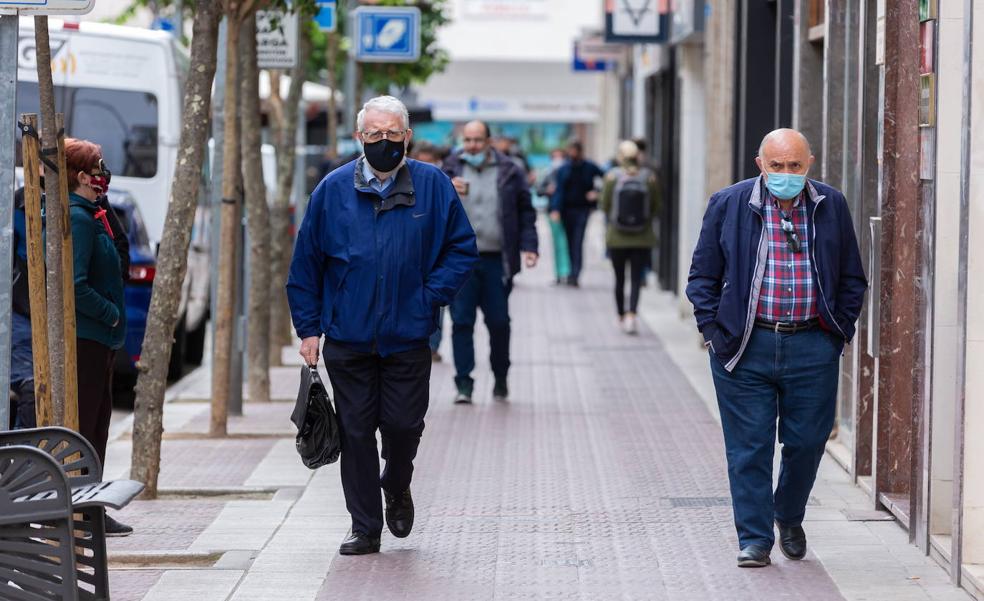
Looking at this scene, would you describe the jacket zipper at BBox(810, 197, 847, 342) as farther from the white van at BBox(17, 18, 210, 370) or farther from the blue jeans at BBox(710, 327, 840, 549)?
the white van at BBox(17, 18, 210, 370)

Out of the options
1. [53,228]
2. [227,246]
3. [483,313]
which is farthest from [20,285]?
[483,313]

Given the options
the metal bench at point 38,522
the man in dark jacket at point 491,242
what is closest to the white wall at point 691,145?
the man in dark jacket at point 491,242

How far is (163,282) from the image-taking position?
8.64m

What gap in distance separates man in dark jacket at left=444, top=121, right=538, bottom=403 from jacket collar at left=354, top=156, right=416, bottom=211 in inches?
190

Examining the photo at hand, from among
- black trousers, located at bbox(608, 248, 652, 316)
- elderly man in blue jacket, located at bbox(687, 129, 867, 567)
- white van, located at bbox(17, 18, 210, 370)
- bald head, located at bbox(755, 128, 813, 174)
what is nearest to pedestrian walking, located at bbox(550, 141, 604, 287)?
black trousers, located at bbox(608, 248, 652, 316)

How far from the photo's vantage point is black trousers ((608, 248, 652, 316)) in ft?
56.9

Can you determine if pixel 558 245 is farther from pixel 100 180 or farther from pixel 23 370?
pixel 100 180

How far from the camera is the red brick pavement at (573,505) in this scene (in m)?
6.73

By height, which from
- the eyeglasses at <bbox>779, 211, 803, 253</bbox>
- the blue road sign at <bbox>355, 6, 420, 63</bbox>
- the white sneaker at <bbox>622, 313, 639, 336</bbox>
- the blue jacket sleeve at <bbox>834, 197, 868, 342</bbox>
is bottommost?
the white sneaker at <bbox>622, 313, 639, 336</bbox>

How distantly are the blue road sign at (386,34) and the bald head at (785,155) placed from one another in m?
11.5

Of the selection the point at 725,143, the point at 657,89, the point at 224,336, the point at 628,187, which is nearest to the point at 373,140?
the point at 224,336

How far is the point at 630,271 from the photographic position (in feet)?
57.2

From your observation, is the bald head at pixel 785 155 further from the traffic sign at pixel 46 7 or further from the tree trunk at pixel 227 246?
the tree trunk at pixel 227 246

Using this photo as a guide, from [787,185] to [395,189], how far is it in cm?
145
